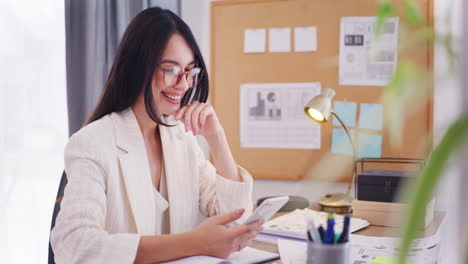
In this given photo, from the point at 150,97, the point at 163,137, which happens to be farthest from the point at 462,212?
the point at 163,137

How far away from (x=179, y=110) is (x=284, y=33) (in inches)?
37.9

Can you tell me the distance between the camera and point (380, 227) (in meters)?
1.42

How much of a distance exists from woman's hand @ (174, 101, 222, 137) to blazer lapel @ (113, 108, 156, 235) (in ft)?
0.42

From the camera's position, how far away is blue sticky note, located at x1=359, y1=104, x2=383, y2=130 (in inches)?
78.3

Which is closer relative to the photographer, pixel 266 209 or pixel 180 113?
pixel 266 209

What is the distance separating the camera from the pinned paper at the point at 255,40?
7.10 ft

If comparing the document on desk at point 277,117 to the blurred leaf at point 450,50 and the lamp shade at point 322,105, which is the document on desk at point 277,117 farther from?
the blurred leaf at point 450,50

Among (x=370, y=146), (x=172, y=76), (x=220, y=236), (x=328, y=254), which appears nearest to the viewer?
(x=328, y=254)

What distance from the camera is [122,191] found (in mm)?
1225

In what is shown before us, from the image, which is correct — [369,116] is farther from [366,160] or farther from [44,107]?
[44,107]

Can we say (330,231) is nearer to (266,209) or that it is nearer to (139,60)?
(266,209)

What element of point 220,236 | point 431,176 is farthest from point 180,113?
point 431,176

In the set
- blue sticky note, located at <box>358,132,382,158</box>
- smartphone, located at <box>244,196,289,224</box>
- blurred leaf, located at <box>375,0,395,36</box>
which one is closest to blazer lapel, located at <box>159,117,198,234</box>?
smartphone, located at <box>244,196,289,224</box>

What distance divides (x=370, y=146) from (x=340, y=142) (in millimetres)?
125
